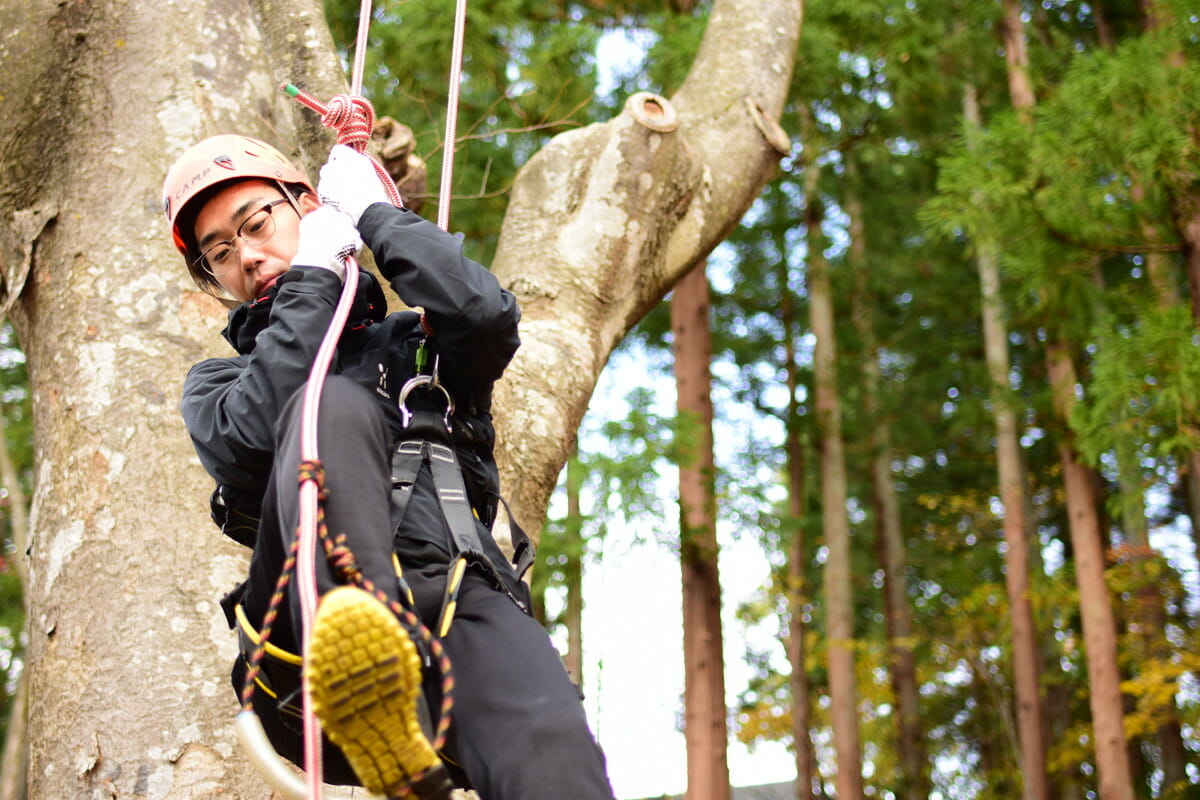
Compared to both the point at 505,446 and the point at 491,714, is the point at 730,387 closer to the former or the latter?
the point at 505,446

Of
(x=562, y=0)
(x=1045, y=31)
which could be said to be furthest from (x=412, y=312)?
(x=1045, y=31)

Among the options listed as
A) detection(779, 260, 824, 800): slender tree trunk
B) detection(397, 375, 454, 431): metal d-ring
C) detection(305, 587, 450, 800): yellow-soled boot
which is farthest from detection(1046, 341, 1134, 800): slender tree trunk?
detection(305, 587, 450, 800): yellow-soled boot

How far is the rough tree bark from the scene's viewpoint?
293 cm

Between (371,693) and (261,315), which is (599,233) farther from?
(371,693)

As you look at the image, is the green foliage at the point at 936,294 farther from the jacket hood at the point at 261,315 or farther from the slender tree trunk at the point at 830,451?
the jacket hood at the point at 261,315

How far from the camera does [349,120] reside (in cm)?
272

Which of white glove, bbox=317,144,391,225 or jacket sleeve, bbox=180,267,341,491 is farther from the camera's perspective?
white glove, bbox=317,144,391,225

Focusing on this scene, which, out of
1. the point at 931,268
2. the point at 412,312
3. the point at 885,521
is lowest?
the point at 412,312

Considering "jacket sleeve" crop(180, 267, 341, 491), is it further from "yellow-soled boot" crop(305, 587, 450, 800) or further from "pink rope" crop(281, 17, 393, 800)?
"yellow-soled boot" crop(305, 587, 450, 800)

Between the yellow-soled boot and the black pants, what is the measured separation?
0.22 meters

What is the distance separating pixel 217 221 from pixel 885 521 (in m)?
16.5

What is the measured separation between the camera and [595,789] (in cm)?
185

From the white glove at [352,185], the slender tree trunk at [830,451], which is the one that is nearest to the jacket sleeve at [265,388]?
the white glove at [352,185]

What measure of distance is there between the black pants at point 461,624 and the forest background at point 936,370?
9.57ft
